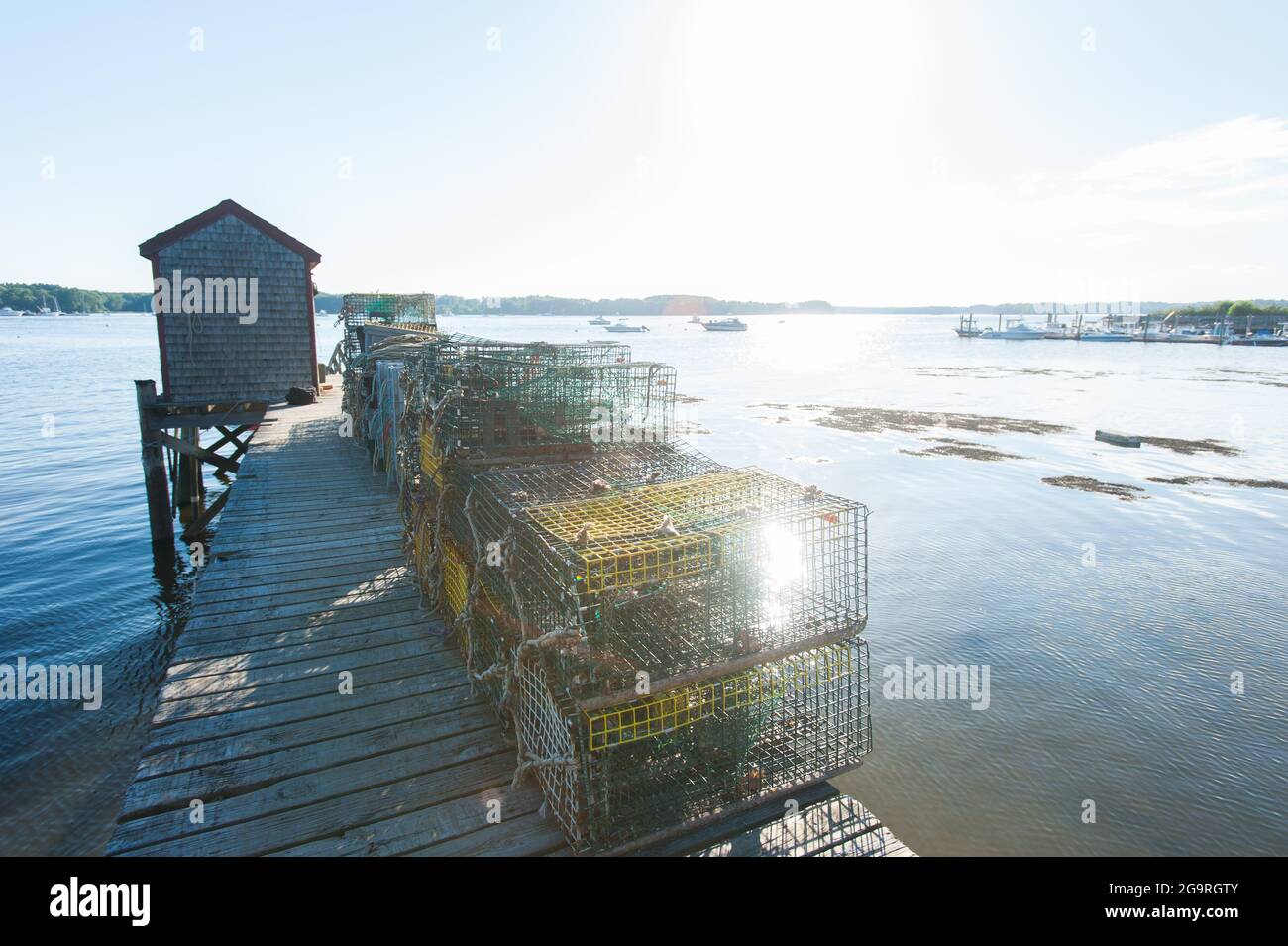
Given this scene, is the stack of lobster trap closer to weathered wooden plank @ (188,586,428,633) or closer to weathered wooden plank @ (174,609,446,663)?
weathered wooden plank @ (174,609,446,663)

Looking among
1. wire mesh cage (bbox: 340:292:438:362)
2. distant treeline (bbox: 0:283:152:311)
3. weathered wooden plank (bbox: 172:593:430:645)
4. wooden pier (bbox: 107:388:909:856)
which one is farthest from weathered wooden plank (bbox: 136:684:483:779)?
distant treeline (bbox: 0:283:152:311)

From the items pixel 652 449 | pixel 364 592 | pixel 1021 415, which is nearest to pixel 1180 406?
pixel 1021 415

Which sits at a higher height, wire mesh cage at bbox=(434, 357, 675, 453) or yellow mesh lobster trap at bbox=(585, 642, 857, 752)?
wire mesh cage at bbox=(434, 357, 675, 453)

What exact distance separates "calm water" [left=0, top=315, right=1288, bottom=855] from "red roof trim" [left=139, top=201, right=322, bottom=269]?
6658 mm

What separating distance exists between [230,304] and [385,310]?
266 inches

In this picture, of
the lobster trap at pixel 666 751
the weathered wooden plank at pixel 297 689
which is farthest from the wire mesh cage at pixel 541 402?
the lobster trap at pixel 666 751

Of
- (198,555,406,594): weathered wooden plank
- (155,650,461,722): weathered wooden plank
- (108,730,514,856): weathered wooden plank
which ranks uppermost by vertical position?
(198,555,406,594): weathered wooden plank

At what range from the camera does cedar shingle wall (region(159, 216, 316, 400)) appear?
16000 millimetres

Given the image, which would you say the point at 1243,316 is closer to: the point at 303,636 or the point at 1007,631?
the point at 1007,631

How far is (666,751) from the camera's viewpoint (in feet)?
15.7

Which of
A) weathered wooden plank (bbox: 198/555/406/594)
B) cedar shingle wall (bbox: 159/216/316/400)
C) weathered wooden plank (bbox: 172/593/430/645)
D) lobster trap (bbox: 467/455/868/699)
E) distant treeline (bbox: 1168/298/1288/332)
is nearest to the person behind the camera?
lobster trap (bbox: 467/455/868/699)

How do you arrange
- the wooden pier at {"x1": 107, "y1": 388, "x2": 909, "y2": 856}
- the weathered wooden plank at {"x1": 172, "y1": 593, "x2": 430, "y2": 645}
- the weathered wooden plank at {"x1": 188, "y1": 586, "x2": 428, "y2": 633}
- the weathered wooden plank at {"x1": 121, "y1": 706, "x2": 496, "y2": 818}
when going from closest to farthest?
the wooden pier at {"x1": 107, "y1": 388, "x2": 909, "y2": 856} → the weathered wooden plank at {"x1": 121, "y1": 706, "x2": 496, "y2": 818} → the weathered wooden plank at {"x1": 172, "y1": 593, "x2": 430, "y2": 645} → the weathered wooden plank at {"x1": 188, "y1": 586, "x2": 428, "y2": 633}

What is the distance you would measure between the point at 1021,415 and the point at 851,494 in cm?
1882
